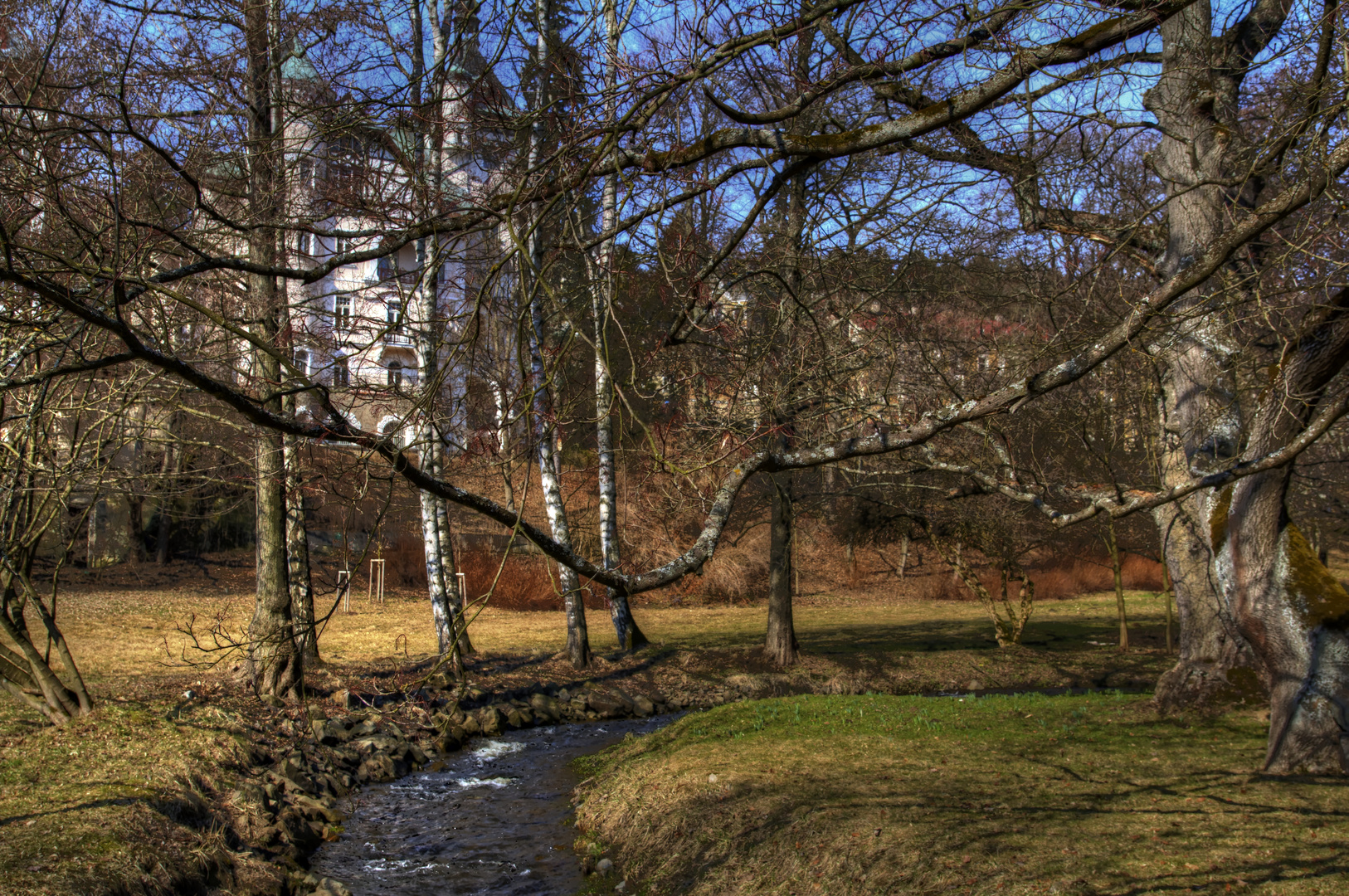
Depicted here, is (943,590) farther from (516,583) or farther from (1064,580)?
(516,583)

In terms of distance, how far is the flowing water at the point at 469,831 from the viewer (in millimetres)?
7148

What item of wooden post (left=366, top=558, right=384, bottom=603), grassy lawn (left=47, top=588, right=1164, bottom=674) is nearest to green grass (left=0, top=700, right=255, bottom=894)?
grassy lawn (left=47, top=588, right=1164, bottom=674)

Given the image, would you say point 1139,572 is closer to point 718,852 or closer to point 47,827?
point 718,852

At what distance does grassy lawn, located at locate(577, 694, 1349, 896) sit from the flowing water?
47cm

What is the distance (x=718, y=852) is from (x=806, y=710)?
4029mm

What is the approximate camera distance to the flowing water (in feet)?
23.5

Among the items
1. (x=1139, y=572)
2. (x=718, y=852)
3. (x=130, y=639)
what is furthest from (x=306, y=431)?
(x=1139, y=572)

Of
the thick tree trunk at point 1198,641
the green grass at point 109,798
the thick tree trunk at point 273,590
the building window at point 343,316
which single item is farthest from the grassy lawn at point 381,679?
the building window at point 343,316

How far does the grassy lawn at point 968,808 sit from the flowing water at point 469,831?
0.47 metres

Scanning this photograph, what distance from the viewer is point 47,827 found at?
234 inches

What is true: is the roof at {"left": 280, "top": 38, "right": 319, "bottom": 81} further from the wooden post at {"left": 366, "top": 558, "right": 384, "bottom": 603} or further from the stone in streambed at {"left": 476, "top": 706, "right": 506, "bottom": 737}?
the wooden post at {"left": 366, "top": 558, "right": 384, "bottom": 603}

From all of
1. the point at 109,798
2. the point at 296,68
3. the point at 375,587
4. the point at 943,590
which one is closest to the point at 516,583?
the point at 375,587

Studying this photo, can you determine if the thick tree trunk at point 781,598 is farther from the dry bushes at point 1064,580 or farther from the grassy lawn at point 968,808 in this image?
the dry bushes at point 1064,580

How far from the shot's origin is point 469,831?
8352mm
